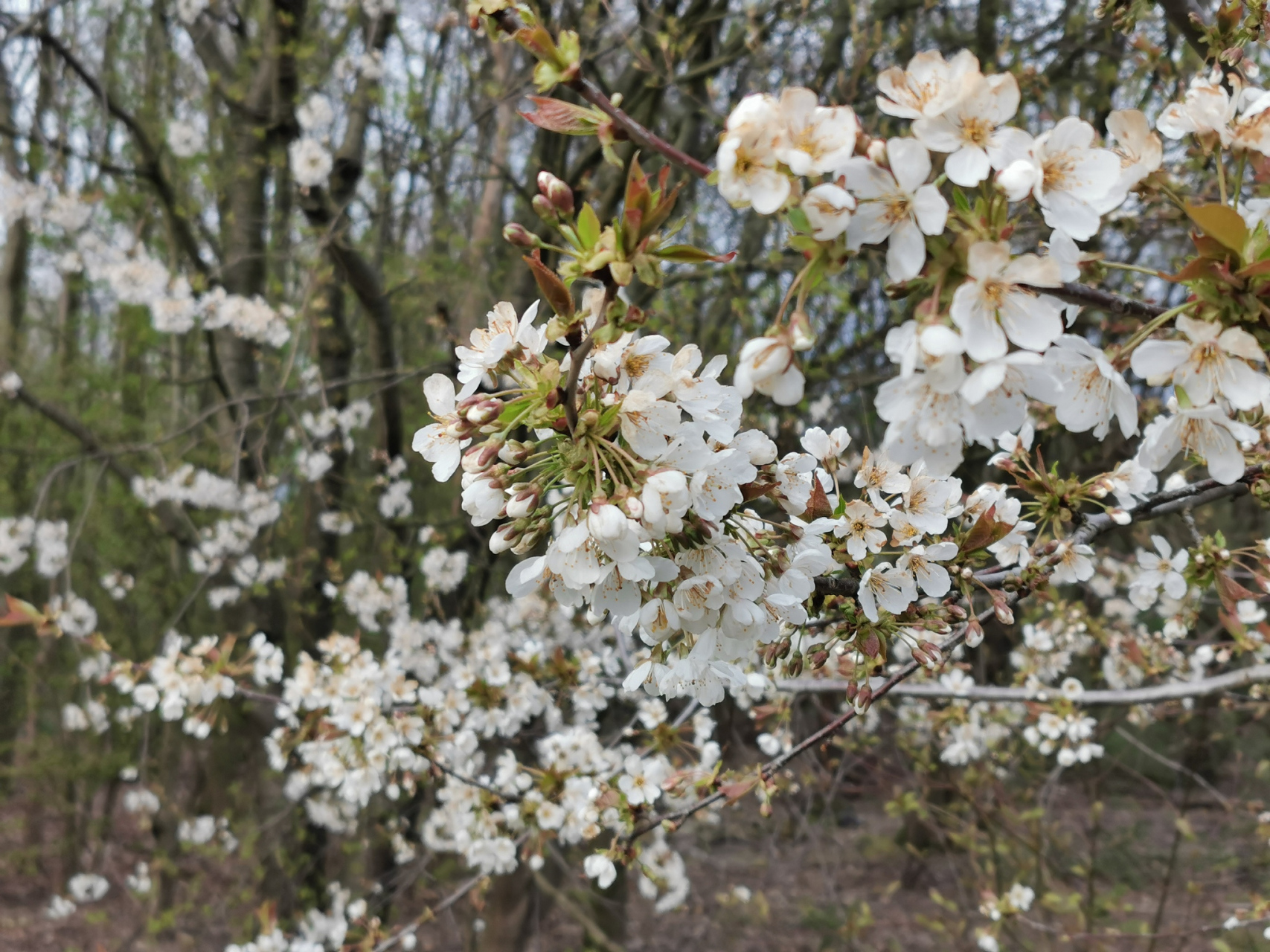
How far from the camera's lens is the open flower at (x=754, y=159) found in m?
0.68

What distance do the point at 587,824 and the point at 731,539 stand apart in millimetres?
1233

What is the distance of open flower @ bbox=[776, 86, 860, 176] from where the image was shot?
68 cm

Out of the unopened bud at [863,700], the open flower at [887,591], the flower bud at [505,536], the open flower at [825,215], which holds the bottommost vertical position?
the unopened bud at [863,700]

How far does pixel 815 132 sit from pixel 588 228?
0.23 metres

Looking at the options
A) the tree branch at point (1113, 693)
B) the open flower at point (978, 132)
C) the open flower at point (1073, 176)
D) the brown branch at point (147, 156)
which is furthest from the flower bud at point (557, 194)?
the brown branch at point (147, 156)

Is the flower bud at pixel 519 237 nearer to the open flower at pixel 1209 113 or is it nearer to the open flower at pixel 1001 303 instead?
the open flower at pixel 1001 303

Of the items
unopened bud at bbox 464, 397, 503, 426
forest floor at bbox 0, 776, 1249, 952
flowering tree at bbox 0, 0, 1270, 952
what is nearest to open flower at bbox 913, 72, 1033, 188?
flowering tree at bbox 0, 0, 1270, 952

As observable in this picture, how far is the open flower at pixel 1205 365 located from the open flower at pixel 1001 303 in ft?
0.41

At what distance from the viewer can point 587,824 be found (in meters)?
1.90

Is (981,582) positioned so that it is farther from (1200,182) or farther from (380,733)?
(1200,182)

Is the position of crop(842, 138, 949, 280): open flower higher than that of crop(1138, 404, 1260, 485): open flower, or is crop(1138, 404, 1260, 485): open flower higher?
crop(842, 138, 949, 280): open flower

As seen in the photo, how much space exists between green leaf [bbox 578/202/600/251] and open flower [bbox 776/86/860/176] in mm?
186

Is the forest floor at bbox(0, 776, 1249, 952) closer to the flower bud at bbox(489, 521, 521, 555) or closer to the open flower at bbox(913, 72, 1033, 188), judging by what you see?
the flower bud at bbox(489, 521, 521, 555)

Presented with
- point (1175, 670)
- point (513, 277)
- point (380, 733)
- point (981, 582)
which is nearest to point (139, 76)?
point (513, 277)
